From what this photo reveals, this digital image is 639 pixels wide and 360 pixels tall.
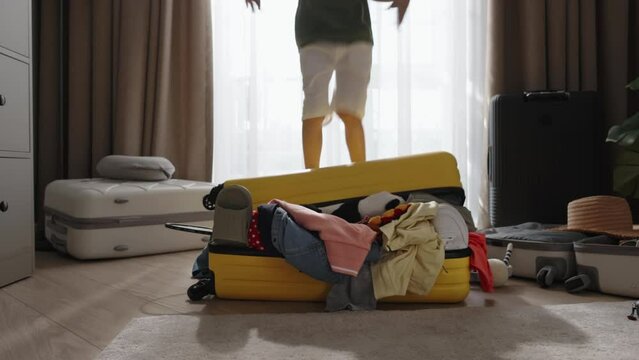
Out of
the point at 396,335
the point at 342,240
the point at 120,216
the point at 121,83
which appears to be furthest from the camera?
the point at 121,83

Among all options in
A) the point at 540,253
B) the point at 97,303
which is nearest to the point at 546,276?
the point at 540,253

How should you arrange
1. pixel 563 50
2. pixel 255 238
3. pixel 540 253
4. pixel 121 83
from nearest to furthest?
pixel 255 238, pixel 540 253, pixel 121 83, pixel 563 50

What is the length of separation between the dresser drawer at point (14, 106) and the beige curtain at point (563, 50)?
2.07 m

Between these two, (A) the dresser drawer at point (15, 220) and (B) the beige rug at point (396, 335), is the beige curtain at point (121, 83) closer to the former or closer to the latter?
(A) the dresser drawer at point (15, 220)

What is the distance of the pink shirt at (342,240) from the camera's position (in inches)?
45.8

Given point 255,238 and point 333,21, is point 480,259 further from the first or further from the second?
point 333,21

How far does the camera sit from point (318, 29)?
1.54m

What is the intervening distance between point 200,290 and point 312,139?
569 mm

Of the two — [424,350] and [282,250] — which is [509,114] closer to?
[282,250]

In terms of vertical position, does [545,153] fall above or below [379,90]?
below

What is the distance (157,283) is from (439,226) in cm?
82

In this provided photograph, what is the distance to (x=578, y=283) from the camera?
4.46 ft

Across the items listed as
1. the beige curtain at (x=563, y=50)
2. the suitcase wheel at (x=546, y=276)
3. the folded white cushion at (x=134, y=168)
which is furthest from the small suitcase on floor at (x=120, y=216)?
the beige curtain at (x=563, y=50)

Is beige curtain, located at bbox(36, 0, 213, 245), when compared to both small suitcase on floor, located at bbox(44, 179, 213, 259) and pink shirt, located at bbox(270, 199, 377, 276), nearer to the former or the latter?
small suitcase on floor, located at bbox(44, 179, 213, 259)
